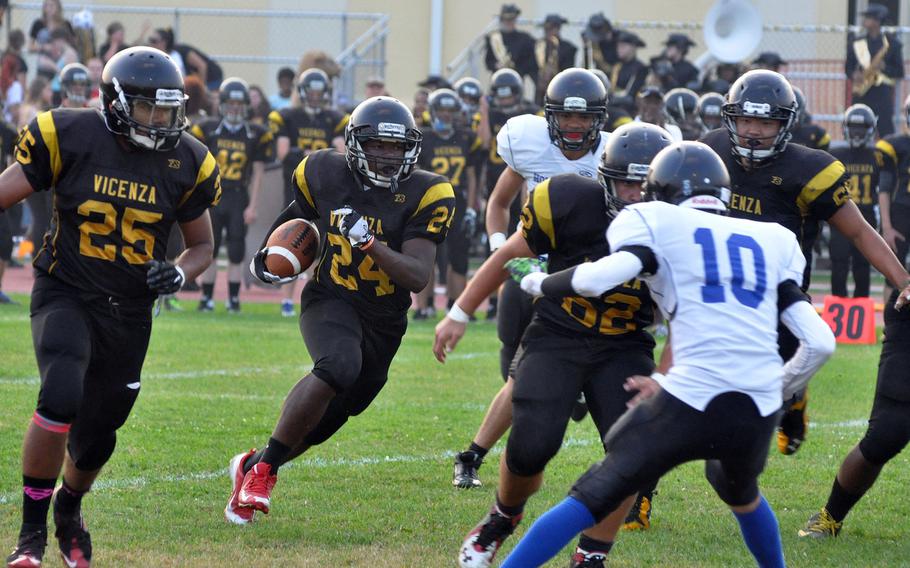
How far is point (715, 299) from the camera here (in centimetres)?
380

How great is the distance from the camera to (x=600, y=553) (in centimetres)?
449

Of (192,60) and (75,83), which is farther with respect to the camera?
(192,60)

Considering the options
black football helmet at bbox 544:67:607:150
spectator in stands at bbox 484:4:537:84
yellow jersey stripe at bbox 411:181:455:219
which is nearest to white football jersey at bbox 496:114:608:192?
black football helmet at bbox 544:67:607:150

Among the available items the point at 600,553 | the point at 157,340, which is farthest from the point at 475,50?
the point at 600,553

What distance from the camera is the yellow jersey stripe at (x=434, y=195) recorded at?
5289mm

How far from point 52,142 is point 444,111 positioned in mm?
7693

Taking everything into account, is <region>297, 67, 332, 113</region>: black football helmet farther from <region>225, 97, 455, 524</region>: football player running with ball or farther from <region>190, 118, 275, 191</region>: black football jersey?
<region>225, 97, 455, 524</region>: football player running with ball

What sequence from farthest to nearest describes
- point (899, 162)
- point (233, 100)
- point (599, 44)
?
1. point (599, 44)
2. point (233, 100)
3. point (899, 162)

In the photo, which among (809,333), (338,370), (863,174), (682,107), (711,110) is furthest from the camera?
(682,107)

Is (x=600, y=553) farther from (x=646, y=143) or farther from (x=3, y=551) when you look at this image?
(x=3, y=551)

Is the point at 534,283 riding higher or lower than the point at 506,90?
lower

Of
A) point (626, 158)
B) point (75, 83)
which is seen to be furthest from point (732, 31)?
point (626, 158)

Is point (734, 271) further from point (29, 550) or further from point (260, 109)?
point (260, 109)

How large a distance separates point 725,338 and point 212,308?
8.64 meters
